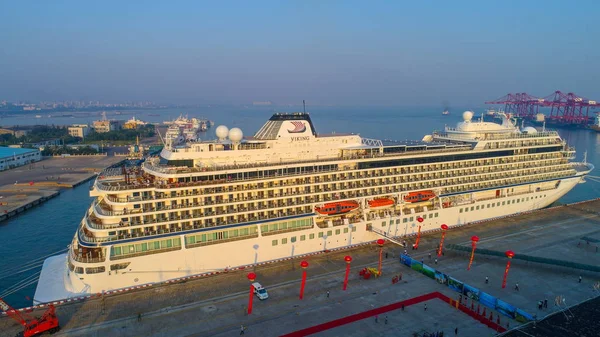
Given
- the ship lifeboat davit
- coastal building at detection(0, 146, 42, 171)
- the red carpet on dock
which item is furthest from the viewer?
coastal building at detection(0, 146, 42, 171)

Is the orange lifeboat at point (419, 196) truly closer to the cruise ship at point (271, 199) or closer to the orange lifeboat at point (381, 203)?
the cruise ship at point (271, 199)

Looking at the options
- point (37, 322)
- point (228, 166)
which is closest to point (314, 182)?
point (228, 166)

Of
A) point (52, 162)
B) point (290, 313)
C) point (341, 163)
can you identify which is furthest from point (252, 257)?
point (52, 162)

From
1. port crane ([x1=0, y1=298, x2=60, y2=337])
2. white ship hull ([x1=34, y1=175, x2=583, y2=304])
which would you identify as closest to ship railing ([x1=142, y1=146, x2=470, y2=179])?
white ship hull ([x1=34, y1=175, x2=583, y2=304])

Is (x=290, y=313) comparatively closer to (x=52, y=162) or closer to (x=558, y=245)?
(x=558, y=245)

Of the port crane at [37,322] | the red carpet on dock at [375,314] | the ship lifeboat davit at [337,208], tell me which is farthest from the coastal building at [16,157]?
the red carpet on dock at [375,314]

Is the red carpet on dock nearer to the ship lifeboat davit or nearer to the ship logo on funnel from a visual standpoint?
the ship lifeboat davit

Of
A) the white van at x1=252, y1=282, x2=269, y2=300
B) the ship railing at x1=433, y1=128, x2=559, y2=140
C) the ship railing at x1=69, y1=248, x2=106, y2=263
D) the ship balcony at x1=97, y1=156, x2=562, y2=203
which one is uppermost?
the ship railing at x1=433, y1=128, x2=559, y2=140
